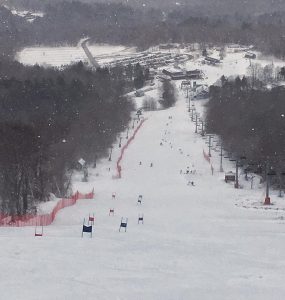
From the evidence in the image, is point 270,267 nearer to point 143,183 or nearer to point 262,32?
point 143,183

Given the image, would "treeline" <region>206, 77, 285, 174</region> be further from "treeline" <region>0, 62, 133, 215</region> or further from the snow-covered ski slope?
"treeline" <region>0, 62, 133, 215</region>

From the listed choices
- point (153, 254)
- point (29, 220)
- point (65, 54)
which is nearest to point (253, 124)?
point (29, 220)

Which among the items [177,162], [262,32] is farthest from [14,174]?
[262,32]

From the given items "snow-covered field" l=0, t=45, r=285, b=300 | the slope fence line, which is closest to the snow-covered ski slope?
"snow-covered field" l=0, t=45, r=285, b=300

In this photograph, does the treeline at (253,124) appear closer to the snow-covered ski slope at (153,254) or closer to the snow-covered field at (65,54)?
the snow-covered ski slope at (153,254)

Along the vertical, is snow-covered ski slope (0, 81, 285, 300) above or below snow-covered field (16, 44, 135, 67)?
below

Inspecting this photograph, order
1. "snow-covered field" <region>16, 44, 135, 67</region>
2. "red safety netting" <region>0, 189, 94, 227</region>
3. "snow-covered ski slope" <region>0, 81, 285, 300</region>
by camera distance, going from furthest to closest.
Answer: "snow-covered field" <region>16, 44, 135, 67</region> < "red safety netting" <region>0, 189, 94, 227</region> < "snow-covered ski slope" <region>0, 81, 285, 300</region>

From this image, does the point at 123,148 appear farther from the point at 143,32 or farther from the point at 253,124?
the point at 143,32

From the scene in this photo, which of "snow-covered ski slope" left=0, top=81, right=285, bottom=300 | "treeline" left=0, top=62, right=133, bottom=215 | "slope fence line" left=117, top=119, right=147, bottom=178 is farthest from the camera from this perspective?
"slope fence line" left=117, top=119, right=147, bottom=178
